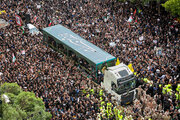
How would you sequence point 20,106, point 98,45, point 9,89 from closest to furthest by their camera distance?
1. point 20,106
2. point 9,89
3. point 98,45

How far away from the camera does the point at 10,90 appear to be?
1952 cm

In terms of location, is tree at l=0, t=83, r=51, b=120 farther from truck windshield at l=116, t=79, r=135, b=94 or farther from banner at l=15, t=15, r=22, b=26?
banner at l=15, t=15, r=22, b=26

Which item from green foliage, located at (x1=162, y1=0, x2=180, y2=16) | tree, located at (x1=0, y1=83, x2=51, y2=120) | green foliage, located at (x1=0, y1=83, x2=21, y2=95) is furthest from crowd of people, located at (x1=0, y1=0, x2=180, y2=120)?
green foliage, located at (x1=0, y1=83, x2=21, y2=95)

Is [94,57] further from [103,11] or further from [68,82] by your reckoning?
[103,11]

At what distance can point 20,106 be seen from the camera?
714 inches

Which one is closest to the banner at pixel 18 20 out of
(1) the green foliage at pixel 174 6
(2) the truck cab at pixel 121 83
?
(2) the truck cab at pixel 121 83

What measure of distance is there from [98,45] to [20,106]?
559 inches

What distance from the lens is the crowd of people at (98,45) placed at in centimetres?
2193

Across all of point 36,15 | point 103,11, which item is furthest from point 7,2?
point 103,11

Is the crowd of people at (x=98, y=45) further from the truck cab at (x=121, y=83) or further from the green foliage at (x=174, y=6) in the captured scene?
the green foliage at (x=174, y=6)

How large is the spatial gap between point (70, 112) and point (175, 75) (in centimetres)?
998

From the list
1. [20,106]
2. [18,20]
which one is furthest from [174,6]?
[20,106]

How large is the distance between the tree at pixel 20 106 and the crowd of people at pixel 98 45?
2320 mm

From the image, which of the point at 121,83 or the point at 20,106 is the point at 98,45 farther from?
the point at 20,106
